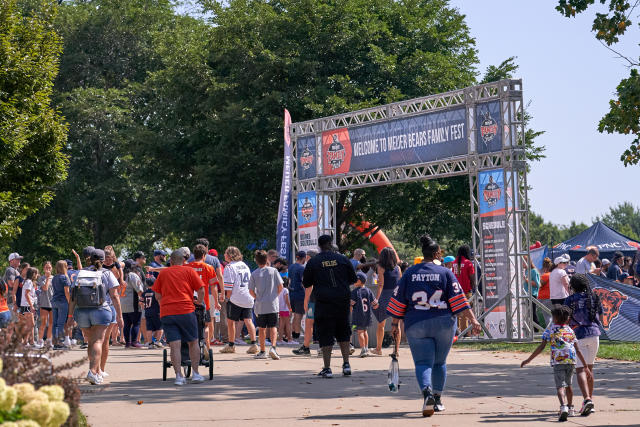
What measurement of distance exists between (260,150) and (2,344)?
28.8 meters

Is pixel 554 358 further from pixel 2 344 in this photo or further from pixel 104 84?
pixel 104 84

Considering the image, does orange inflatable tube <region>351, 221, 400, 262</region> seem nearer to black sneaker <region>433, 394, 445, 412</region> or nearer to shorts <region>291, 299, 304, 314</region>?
shorts <region>291, 299, 304, 314</region>

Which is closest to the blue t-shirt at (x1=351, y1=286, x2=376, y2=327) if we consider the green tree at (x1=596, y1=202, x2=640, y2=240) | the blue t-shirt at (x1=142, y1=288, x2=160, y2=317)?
the blue t-shirt at (x1=142, y1=288, x2=160, y2=317)

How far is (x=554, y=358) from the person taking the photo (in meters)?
9.36

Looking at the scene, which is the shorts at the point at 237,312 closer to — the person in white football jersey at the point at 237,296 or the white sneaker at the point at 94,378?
the person in white football jersey at the point at 237,296

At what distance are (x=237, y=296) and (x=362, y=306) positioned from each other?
2266mm

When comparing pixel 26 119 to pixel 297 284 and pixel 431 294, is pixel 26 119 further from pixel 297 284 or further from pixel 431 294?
pixel 431 294

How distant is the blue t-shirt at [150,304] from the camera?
1948 cm

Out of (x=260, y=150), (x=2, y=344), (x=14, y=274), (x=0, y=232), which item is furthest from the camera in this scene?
(x=260, y=150)

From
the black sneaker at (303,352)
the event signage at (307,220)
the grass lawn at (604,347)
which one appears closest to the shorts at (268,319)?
the black sneaker at (303,352)

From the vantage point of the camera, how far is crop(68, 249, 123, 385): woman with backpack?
12.3m

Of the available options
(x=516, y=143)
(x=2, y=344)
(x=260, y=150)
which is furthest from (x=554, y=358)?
(x=260, y=150)

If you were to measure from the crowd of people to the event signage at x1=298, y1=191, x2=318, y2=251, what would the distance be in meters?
3.52

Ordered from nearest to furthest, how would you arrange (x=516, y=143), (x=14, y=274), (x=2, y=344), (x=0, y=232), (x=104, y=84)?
(x=2, y=344), (x=516, y=143), (x=14, y=274), (x=0, y=232), (x=104, y=84)
